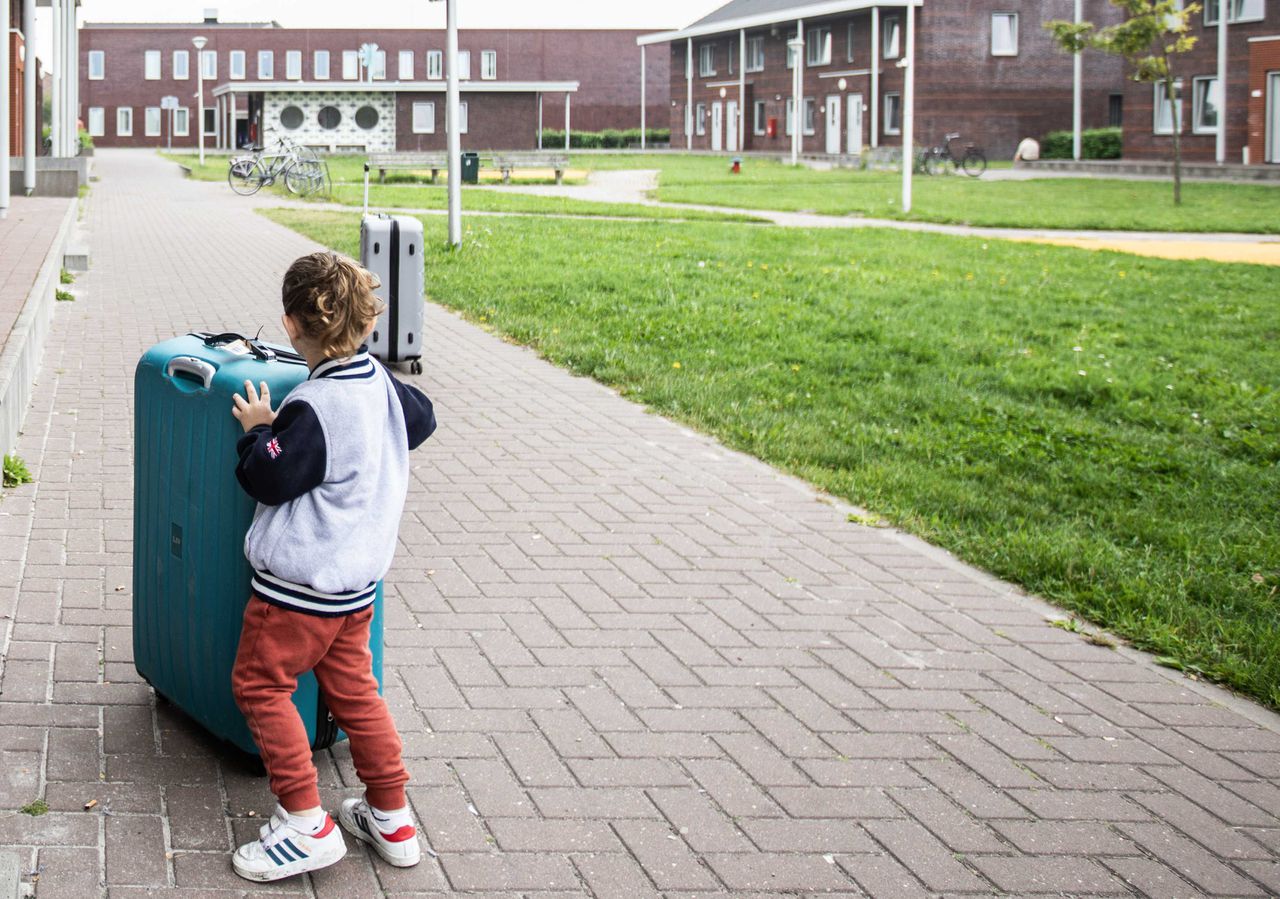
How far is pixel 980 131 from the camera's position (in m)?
56.4

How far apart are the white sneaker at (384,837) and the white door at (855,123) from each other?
55.7m

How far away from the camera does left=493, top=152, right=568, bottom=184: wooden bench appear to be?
4169cm

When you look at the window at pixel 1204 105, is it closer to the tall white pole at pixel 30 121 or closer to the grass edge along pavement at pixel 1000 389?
the grass edge along pavement at pixel 1000 389

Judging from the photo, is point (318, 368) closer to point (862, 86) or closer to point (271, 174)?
point (271, 174)

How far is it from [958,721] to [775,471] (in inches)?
136

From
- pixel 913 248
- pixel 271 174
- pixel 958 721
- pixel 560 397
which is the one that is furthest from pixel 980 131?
pixel 958 721

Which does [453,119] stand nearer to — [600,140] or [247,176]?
[247,176]

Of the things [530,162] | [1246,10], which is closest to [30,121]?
[530,162]

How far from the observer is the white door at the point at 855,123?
57938 mm

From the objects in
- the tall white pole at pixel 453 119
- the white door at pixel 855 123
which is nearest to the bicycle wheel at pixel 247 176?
the tall white pole at pixel 453 119

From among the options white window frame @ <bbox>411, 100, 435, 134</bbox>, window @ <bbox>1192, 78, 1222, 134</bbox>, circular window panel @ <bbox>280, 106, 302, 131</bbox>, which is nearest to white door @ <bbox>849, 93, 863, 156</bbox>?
window @ <bbox>1192, 78, 1222, 134</bbox>

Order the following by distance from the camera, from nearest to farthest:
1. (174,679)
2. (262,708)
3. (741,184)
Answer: (262,708) → (174,679) → (741,184)

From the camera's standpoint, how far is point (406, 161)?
40.5m

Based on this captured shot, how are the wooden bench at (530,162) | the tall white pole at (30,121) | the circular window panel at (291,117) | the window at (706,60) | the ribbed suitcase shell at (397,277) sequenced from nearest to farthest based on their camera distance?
1. the ribbed suitcase shell at (397,277)
2. the tall white pole at (30,121)
3. the wooden bench at (530,162)
4. the circular window panel at (291,117)
5. the window at (706,60)
